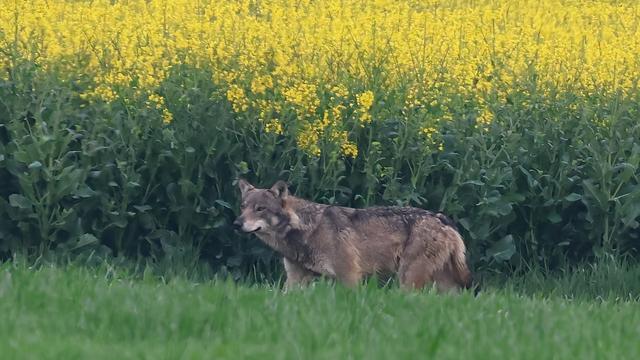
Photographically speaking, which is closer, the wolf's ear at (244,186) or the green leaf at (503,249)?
the wolf's ear at (244,186)

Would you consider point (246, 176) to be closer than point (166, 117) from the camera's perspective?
No

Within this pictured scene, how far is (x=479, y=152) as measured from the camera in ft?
40.8

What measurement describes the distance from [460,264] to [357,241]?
0.86 m

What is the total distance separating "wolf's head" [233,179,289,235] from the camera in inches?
437

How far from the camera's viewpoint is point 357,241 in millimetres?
11133

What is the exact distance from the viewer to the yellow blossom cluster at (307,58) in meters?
12.5

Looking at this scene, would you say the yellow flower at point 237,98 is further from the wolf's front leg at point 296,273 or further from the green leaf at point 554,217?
the green leaf at point 554,217

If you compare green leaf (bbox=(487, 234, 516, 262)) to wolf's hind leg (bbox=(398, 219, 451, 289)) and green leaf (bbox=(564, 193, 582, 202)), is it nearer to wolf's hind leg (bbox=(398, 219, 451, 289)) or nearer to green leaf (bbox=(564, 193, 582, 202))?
green leaf (bbox=(564, 193, 582, 202))

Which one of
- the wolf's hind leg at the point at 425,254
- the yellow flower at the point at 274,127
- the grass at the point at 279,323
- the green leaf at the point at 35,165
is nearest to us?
the grass at the point at 279,323

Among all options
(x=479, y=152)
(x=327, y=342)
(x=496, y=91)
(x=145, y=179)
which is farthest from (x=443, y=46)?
(x=327, y=342)

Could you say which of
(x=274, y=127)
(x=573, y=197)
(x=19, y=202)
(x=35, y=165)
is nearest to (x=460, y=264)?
(x=573, y=197)

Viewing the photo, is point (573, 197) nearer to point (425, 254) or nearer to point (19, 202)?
point (425, 254)

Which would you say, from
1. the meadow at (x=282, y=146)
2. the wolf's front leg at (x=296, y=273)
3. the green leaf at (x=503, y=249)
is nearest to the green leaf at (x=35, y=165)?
the meadow at (x=282, y=146)

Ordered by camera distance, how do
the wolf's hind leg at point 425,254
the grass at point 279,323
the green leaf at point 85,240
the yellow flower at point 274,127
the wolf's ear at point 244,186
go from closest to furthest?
the grass at point 279,323
the wolf's hind leg at point 425,254
the wolf's ear at point 244,186
the green leaf at point 85,240
the yellow flower at point 274,127
